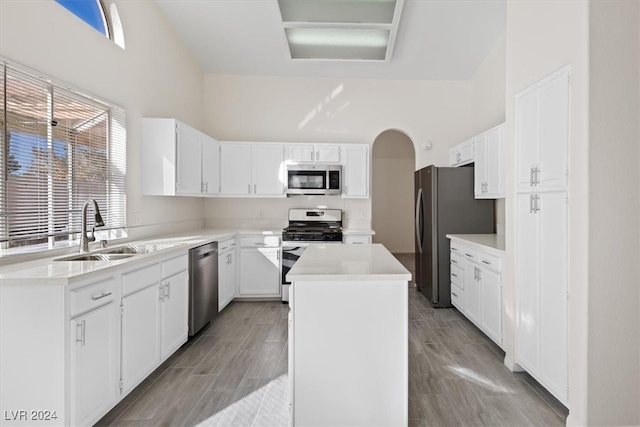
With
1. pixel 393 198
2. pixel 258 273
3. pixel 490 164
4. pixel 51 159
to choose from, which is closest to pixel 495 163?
pixel 490 164

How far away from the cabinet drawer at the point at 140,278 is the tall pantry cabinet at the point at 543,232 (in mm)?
2791

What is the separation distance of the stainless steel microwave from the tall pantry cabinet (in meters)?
2.52

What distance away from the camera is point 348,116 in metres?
5.32

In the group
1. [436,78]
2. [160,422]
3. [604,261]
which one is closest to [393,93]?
[436,78]

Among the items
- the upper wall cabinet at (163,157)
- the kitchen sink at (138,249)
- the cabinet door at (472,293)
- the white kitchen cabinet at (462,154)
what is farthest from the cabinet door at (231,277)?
the white kitchen cabinet at (462,154)

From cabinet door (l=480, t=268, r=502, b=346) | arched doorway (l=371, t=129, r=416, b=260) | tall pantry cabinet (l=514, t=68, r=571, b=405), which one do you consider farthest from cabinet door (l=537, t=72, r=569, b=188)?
arched doorway (l=371, t=129, r=416, b=260)

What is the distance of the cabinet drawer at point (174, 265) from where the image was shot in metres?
2.78

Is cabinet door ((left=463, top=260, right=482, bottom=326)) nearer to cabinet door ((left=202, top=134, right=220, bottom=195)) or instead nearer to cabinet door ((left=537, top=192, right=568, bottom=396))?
cabinet door ((left=537, top=192, right=568, bottom=396))

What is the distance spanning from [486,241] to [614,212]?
1.66 metres

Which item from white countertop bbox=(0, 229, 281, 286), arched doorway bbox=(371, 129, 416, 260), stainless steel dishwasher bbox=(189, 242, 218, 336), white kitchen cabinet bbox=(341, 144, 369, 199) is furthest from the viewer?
arched doorway bbox=(371, 129, 416, 260)

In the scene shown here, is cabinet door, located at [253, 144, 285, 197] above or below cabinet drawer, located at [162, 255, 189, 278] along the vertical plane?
above

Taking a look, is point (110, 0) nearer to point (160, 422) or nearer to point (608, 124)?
point (160, 422)

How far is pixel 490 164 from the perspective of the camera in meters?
3.77

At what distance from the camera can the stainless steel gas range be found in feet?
14.8
